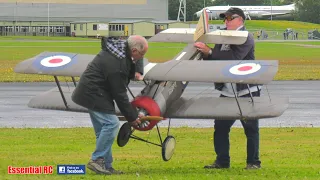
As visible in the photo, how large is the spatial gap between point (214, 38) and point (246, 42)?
0.61m

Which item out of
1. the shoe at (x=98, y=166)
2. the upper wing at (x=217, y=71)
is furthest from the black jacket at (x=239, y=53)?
the shoe at (x=98, y=166)

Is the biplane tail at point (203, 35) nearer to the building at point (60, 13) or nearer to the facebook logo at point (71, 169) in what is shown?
the facebook logo at point (71, 169)

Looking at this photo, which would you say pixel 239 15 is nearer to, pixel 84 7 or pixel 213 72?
pixel 213 72

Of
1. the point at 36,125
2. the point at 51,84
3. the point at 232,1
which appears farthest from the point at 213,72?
the point at 232,1

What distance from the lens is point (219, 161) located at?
10234mm

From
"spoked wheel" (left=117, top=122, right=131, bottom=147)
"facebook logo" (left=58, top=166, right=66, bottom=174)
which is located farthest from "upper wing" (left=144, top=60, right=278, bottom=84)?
"facebook logo" (left=58, top=166, right=66, bottom=174)

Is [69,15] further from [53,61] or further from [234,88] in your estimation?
[234,88]

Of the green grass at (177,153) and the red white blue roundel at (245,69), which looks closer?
the red white blue roundel at (245,69)

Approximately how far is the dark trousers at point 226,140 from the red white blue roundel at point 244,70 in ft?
2.72

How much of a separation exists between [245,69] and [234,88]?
0.86 metres

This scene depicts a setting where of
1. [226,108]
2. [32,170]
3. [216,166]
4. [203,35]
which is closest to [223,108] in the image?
[226,108]

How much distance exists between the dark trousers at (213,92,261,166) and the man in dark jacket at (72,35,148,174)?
1.75 m

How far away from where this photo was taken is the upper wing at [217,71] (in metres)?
8.90

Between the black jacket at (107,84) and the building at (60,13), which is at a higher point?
the black jacket at (107,84)
